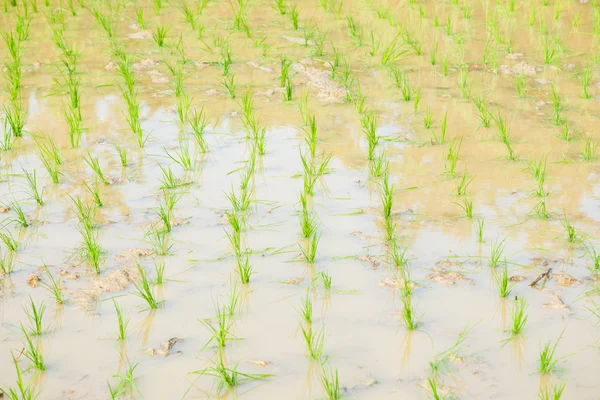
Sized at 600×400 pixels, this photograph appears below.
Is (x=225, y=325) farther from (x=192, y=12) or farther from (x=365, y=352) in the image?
(x=192, y=12)

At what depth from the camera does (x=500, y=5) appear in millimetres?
6832

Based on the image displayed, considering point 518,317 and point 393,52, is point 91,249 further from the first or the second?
point 393,52

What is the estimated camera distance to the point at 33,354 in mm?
2787

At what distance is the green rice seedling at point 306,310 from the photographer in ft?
10.0

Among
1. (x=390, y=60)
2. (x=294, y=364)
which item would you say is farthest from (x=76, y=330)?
(x=390, y=60)

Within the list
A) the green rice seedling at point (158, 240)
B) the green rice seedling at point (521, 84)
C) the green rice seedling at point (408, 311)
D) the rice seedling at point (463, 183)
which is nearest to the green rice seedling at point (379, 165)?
the rice seedling at point (463, 183)

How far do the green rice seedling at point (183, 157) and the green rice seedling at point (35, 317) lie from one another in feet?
4.20

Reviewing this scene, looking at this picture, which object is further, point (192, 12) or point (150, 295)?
point (192, 12)

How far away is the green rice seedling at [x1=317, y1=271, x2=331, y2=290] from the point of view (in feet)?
10.7

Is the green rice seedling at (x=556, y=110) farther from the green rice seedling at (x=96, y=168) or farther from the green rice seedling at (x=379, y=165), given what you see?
the green rice seedling at (x=96, y=168)

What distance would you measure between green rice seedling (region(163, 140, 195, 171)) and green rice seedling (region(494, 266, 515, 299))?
1.73 meters

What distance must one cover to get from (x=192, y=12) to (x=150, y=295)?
3.99m

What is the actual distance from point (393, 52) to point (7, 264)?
3.26 m

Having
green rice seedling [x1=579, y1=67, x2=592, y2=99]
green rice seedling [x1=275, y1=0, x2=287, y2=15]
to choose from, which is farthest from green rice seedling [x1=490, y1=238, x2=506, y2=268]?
green rice seedling [x1=275, y1=0, x2=287, y2=15]
